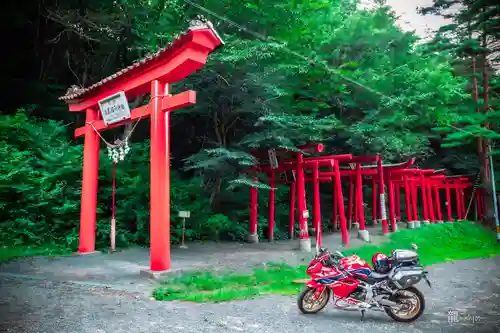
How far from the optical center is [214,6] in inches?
548

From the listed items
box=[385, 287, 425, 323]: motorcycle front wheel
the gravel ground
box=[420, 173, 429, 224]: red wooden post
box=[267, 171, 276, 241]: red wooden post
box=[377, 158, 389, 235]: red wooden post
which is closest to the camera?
the gravel ground

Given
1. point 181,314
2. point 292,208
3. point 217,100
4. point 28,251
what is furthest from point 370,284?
point 292,208

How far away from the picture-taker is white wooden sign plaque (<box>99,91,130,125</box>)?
943 cm

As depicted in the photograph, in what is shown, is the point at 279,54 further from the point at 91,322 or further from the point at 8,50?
the point at 91,322

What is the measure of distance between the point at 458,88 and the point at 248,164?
11.4 metres

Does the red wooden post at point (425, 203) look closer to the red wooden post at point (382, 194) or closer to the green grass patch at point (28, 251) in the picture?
the red wooden post at point (382, 194)

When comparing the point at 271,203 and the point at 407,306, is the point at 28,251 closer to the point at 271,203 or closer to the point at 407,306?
the point at 271,203

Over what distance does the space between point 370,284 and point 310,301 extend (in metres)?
0.90

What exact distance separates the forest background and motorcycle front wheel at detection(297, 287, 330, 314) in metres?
6.89

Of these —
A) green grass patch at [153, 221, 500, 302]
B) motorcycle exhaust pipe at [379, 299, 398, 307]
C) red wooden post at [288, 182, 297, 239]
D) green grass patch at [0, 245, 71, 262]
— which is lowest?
green grass patch at [153, 221, 500, 302]

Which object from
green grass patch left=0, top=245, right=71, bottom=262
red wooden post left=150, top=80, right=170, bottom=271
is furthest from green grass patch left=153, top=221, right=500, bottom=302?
green grass patch left=0, top=245, right=71, bottom=262

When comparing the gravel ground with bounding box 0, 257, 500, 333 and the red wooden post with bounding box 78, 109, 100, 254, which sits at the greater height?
the red wooden post with bounding box 78, 109, 100, 254

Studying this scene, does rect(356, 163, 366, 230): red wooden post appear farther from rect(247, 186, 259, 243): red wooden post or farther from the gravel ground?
the gravel ground

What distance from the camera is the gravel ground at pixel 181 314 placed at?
449cm
